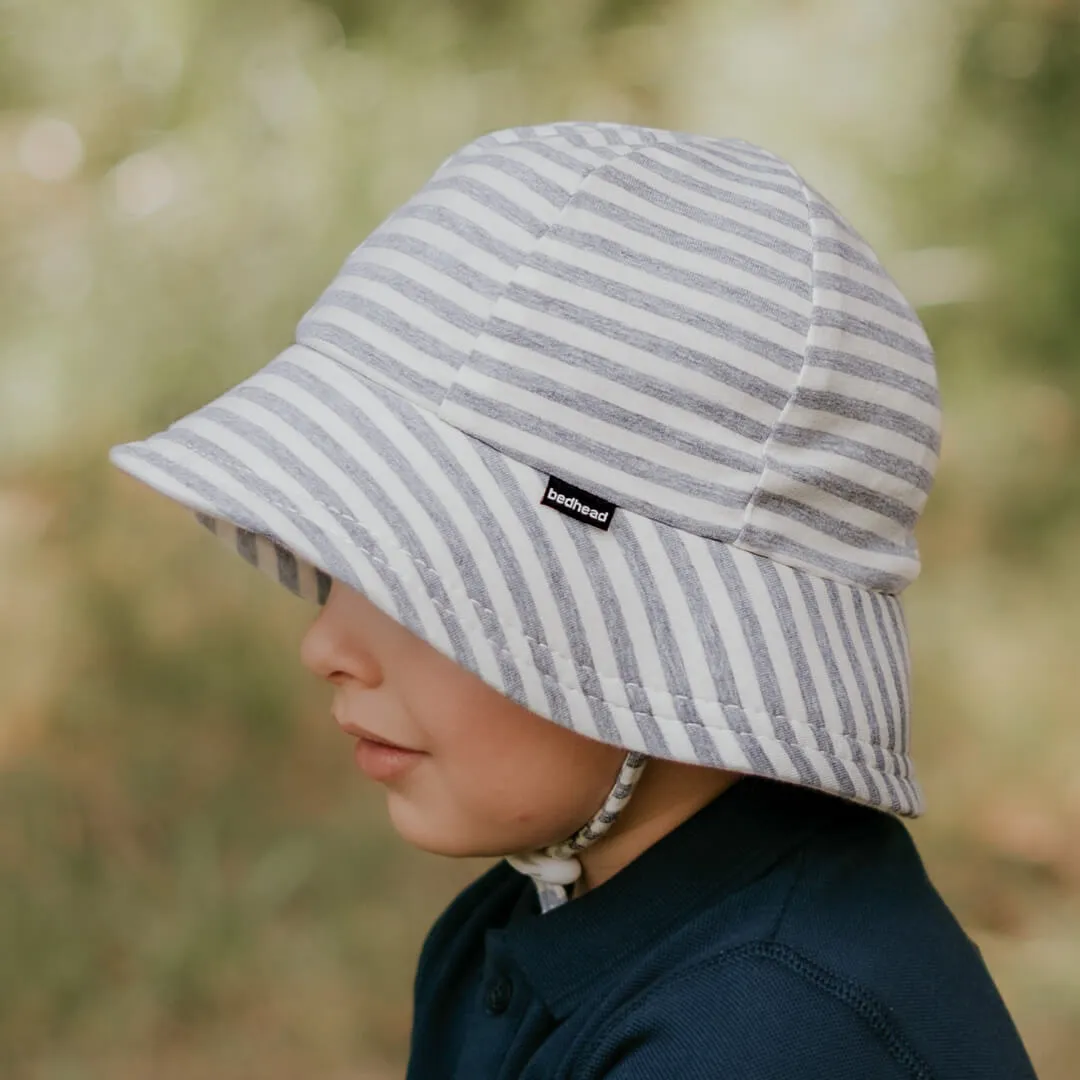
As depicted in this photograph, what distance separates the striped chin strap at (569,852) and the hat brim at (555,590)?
73 mm

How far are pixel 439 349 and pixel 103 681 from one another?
2.84 feet

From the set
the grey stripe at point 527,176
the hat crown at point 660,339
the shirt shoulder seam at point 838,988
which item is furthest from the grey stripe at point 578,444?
the shirt shoulder seam at point 838,988

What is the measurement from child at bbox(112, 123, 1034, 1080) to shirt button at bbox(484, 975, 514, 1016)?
3cm

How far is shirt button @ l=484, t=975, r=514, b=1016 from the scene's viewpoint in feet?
2.45

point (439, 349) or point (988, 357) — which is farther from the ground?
point (439, 349)

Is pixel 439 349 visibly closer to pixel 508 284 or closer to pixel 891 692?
pixel 508 284

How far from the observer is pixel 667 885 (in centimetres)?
69

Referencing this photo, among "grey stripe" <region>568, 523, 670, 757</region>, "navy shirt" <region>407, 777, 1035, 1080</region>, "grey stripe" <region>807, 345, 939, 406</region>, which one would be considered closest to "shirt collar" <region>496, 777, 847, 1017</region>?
"navy shirt" <region>407, 777, 1035, 1080</region>

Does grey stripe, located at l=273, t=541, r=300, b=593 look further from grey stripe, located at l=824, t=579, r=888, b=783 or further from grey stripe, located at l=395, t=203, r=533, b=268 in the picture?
grey stripe, located at l=824, t=579, r=888, b=783

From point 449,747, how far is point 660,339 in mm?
216

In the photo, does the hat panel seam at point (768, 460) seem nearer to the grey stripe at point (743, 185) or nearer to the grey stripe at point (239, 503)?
the grey stripe at point (743, 185)

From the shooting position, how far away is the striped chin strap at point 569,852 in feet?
2.24

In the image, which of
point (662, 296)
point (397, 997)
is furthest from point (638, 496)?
point (397, 997)

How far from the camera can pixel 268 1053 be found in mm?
1310
